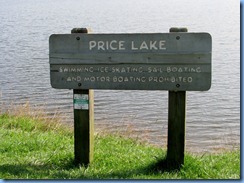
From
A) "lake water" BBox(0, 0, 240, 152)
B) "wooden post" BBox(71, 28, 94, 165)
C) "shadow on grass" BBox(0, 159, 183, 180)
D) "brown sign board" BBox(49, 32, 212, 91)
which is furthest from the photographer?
"lake water" BBox(0, 0, 240, 152)

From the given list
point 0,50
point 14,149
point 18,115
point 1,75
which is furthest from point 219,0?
point 14,149

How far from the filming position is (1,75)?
17.3 meters

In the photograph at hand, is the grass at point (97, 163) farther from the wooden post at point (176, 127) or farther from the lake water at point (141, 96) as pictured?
the lake water at point (141, 96)

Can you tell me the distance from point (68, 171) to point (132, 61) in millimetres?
1512

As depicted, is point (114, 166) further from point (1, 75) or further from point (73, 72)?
point (1, 75)

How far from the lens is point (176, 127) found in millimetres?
5691

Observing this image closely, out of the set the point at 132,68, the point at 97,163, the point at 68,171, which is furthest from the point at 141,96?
the point at 68,171

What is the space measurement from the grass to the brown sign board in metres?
0.94

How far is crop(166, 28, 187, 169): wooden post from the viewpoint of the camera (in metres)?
5.66

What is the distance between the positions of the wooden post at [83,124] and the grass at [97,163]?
0.14 meters

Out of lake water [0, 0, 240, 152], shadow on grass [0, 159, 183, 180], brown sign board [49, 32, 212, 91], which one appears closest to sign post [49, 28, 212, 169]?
brown sign board [49, 32, 212, 91]

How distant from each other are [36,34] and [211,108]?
15.1m

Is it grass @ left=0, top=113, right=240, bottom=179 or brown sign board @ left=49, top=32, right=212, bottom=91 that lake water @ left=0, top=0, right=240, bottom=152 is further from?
brown sign board @ left=49, top=32, right=212, bottom=91

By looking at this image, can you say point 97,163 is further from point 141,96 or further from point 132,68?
point 141,96
